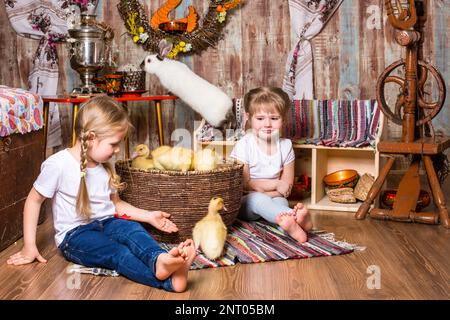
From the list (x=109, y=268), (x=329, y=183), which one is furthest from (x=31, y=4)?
(x=109, y=268)

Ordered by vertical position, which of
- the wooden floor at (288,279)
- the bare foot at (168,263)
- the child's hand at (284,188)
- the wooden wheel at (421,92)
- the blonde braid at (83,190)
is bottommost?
the wooden floor at (288,279)

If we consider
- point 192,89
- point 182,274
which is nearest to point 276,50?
point 192,89

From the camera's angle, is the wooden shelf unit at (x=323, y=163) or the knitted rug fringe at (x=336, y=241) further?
the wooden shelf unit at (x=323, y=163)

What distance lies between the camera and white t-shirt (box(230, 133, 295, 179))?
294 cm

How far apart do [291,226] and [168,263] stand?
0.72 meters

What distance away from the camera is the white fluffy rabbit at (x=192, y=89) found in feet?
11.1

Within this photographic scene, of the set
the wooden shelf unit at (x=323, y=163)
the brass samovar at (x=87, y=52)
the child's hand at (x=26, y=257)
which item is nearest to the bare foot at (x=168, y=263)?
the child's hand at (x=26, y=257)

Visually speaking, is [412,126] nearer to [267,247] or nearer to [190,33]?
[267,247]

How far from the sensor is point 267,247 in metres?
2.42

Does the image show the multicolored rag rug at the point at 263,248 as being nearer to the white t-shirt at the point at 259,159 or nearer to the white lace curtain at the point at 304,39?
the white t-shirt at the point at 259,159

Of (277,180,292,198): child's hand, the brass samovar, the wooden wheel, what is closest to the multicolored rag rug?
(277,180,292,198): child's hand

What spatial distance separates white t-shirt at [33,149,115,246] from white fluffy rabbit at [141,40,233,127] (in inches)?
45.9

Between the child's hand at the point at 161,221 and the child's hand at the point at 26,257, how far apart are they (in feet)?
1.36
